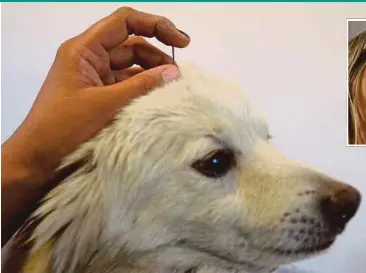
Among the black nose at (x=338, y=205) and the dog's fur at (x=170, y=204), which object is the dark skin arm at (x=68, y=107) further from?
the black nose at (x=338, y=205)

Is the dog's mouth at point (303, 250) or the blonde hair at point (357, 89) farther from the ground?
the blonde hair at point (357, 89)

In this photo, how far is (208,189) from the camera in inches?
33.5

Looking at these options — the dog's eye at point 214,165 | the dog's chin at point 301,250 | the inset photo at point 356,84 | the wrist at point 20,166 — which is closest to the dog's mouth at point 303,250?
the dog's chin at point 301,250

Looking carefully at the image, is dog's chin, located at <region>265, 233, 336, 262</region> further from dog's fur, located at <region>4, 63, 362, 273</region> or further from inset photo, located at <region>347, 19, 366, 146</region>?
inset photo, located at <region>347, 19, 366, 146</region>

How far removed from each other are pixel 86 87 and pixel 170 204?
22 cm

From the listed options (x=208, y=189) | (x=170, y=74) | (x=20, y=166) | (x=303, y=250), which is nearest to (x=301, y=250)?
(x=303, y=250)

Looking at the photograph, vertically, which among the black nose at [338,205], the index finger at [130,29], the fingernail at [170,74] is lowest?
the black nose at [338,205]

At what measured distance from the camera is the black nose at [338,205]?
2.71 ft

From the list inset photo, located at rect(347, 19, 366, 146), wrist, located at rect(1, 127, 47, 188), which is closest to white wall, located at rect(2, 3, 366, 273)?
inset photo, located at rect(347, 19, 366, 146)

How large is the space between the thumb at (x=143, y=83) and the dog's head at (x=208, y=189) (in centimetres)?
2

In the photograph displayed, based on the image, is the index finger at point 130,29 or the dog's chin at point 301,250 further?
the index finger at point 130,29

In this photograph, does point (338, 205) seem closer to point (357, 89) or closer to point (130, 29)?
point (357, 89)

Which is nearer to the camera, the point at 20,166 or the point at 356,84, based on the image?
the point at 20,166

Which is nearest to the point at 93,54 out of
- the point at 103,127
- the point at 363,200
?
the point at 103,127
